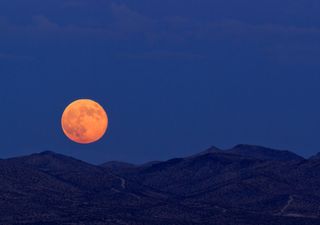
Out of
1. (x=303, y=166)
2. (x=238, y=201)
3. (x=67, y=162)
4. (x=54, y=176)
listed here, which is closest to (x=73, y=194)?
(x=54, y=176)

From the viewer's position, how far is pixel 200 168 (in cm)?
19375

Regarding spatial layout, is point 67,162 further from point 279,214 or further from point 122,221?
point 122,221

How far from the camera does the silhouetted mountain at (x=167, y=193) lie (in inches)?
4833

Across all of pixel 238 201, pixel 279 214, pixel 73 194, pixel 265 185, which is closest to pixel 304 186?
pixel 265 185

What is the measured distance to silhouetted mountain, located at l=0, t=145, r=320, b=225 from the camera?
123m

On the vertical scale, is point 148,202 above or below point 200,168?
below

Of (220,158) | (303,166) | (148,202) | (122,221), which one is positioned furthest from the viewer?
(220,158)

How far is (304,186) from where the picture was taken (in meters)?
169

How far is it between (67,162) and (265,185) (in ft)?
142

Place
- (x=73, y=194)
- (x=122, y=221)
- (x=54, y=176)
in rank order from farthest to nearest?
(x=54, y=176)
(x=73, y=194)
(x=122, y=221)

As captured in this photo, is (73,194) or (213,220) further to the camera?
(73,194)

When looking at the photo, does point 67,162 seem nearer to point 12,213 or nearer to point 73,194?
point 73,194

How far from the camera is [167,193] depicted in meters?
166

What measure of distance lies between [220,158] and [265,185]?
36.9m
